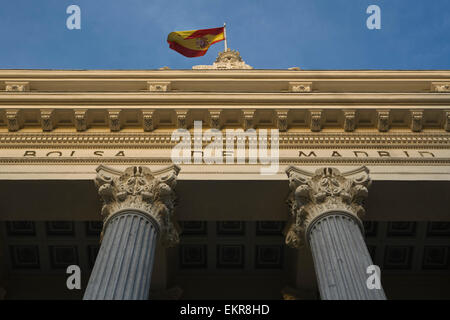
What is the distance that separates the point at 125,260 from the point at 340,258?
204 inches

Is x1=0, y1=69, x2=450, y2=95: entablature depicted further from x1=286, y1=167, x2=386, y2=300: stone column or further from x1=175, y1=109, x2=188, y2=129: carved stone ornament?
x1=286, y1=167, x2=386, y2=300: stone column

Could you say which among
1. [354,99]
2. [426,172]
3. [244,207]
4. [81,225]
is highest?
[354,99]

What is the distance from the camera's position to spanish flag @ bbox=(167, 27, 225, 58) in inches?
1086

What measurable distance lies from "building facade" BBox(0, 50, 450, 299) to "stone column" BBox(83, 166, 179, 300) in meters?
0.05

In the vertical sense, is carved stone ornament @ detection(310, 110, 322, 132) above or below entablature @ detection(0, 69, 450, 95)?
below

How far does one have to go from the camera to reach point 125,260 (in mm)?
11750

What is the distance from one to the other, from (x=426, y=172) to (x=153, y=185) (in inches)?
334

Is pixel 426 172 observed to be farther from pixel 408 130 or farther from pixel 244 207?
pixel 244 207

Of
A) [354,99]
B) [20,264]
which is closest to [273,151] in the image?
[354,99]

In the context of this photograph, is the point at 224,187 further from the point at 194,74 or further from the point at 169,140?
the point at 194,74

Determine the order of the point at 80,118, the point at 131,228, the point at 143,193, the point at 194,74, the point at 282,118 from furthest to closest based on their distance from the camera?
1. the point at 194,74
2. the point at 282,118
3. the point at 80,118
4. the point at 143,193
5. the point at 131,228

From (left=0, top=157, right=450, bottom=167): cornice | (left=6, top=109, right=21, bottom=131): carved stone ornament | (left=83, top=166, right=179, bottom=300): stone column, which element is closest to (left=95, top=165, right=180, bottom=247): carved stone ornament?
(left=83, top=166, right=179, bottom=300): stone column

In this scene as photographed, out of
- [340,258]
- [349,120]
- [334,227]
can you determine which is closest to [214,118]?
[349,120]

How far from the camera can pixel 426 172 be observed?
15.6 m
